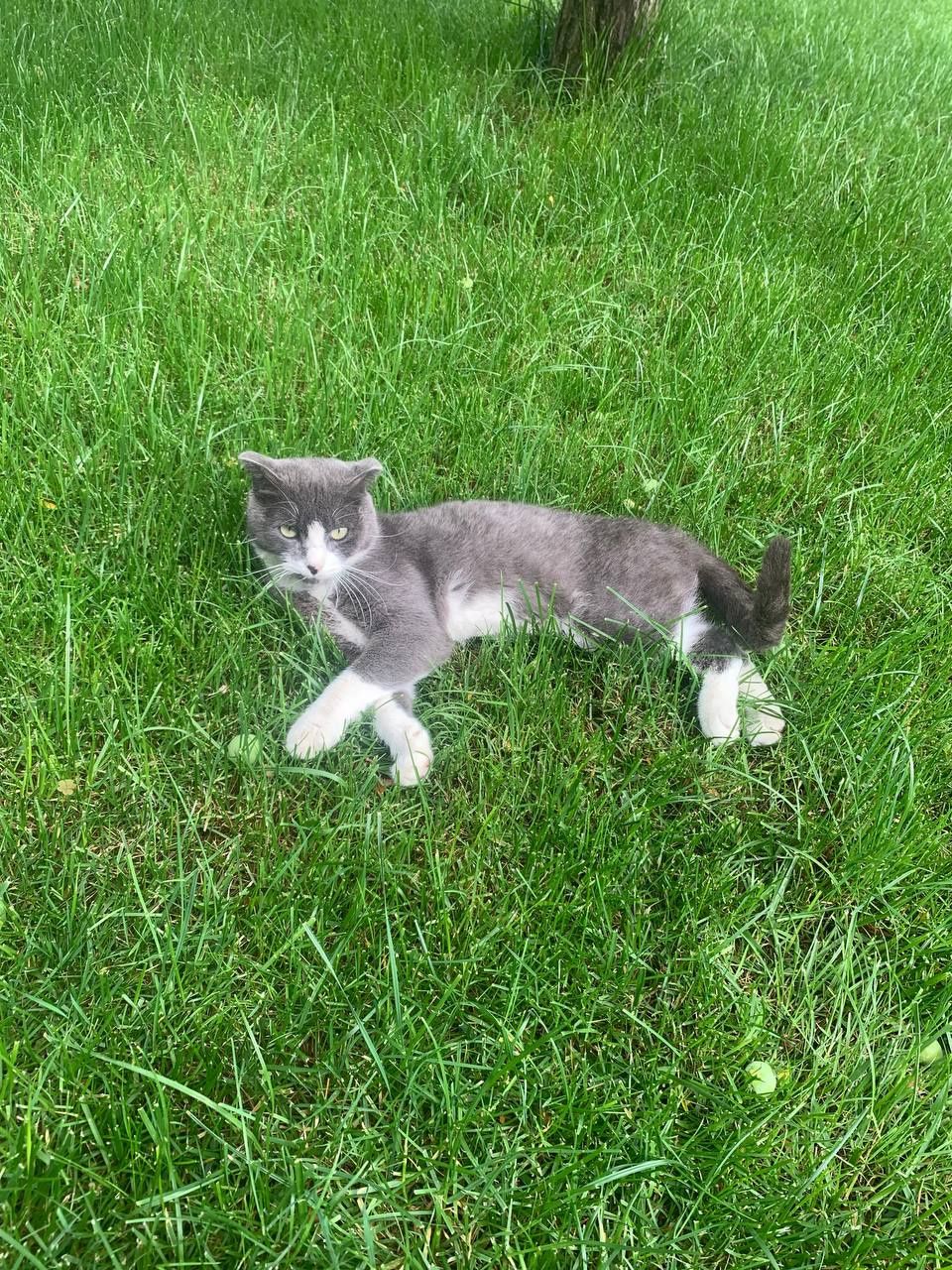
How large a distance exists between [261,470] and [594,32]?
370cm

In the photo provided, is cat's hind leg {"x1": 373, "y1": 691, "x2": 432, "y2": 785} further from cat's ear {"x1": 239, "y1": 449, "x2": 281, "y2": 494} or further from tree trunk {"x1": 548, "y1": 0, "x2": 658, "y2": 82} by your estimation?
tree trunk {"x1": 548, "y1": 0, "x2": 658, "y2": 82}

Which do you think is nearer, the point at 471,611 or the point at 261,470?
the point at 261,470

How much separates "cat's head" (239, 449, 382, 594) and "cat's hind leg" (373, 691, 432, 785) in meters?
0.40

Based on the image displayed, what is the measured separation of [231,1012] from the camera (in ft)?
5.02

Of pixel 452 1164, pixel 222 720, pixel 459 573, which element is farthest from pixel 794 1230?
pixel 459 573

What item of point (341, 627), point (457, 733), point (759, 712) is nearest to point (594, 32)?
point (341, 627)

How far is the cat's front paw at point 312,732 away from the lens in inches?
79.1

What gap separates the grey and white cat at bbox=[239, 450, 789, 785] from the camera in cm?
216

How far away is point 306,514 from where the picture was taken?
2.20 m

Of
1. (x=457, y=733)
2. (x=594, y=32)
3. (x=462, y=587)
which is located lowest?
(x=457, y=733)

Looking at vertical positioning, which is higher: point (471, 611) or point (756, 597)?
point (756, 597)

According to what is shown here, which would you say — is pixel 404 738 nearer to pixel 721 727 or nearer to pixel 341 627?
pixel 341 627

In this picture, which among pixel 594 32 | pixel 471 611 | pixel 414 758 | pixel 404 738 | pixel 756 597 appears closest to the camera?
pixel 414 758

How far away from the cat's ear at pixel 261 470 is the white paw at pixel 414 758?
739 mm
